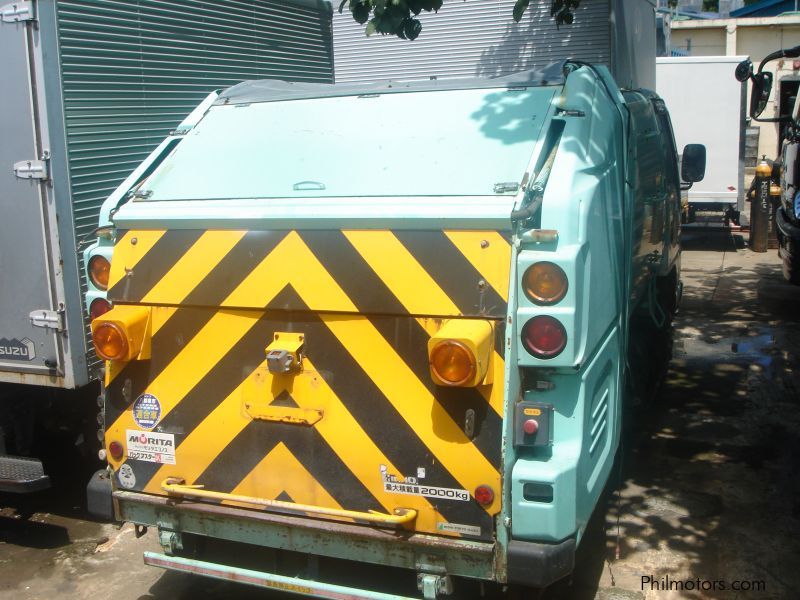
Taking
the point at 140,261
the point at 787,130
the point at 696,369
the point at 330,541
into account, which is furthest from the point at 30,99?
the point at 787,130

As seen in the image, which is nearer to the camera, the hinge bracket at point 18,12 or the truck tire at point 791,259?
the hinge bracket at point 18,12

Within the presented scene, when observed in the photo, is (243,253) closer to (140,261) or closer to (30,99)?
(140,261)

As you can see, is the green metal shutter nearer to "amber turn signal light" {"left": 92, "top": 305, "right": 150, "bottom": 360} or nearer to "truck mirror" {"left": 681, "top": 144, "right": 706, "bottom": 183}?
"amber turn signal light" {"left": 92, "top": 305, "right": 150, "bottom": 360}

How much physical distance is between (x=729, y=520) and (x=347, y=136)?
9.66 ft

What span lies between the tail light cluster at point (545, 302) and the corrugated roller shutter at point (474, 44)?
14.2ft

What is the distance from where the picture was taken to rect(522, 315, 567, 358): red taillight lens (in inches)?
119

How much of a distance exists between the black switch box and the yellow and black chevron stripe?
68mm

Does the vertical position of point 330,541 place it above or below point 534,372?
below

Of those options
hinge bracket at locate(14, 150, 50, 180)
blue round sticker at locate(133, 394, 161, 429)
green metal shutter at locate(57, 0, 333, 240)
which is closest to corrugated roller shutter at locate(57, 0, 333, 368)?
green metal shutter at locate(57, 0, 333, 240)

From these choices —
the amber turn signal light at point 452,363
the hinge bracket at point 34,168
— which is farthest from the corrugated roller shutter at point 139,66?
the amber turn signal light at point 452,363

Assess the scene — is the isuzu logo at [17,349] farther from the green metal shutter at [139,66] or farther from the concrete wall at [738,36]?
the concrete wall at [738,36]

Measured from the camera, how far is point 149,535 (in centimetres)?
471

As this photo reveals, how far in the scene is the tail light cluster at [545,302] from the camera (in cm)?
300

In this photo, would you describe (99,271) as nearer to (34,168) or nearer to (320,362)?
(34,168)
